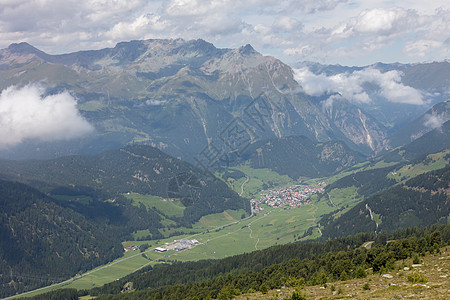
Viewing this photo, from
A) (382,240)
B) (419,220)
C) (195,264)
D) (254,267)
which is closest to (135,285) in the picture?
(195,264)

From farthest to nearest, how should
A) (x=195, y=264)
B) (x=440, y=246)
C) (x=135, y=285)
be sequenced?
(x=195, y=264), (x=135, y=285), (x=440, y=246)

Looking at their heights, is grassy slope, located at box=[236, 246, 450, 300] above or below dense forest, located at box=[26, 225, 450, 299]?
above

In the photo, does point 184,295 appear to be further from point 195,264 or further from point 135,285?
point 195,264

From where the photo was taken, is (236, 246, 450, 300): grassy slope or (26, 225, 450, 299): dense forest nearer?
(236, 246, 450, 300): grassy slope

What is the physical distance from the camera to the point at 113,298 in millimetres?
137625

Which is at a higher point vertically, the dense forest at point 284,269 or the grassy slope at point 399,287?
the grassy slope at point 399,287

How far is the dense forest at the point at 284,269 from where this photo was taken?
7419 cm

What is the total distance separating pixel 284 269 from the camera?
10319cm

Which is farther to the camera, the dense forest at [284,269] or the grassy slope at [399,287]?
the dense forest at [284,269]

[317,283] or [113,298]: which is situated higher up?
[317,283]

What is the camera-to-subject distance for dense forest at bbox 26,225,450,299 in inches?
2921

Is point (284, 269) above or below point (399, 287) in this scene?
below

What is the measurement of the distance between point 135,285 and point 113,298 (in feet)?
58.5

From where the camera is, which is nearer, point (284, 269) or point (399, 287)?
point (399, 287)
